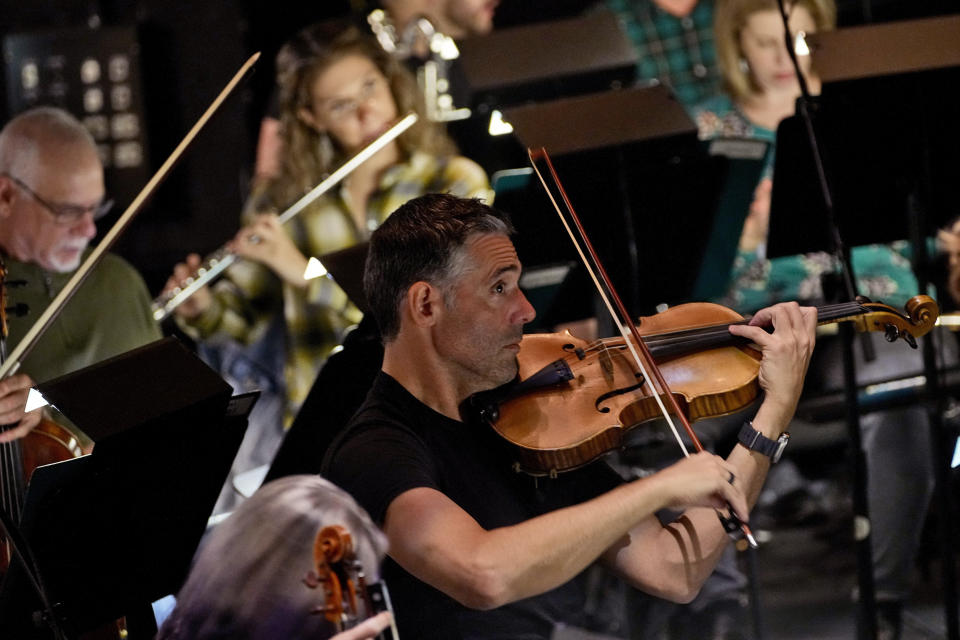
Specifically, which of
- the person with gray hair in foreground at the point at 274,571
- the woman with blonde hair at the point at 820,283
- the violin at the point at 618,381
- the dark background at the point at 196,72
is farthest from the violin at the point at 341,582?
the dark background at the point at 196,72

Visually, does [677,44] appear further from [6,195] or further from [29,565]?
[29,565]

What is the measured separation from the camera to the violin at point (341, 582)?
1283mm

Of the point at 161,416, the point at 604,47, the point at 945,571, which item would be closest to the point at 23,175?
the point at 161,416

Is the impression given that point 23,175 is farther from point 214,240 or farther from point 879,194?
point 879,194

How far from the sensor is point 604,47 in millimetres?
3971

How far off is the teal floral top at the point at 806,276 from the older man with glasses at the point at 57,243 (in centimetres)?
186

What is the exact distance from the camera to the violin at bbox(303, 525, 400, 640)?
1.28 m

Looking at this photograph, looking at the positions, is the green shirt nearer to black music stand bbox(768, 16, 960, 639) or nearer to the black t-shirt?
the black t-shirt

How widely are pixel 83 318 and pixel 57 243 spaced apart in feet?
0.66

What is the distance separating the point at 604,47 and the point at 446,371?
2.19 metres

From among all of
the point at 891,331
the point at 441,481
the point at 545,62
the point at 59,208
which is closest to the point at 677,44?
the point at 545,62

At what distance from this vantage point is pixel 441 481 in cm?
195

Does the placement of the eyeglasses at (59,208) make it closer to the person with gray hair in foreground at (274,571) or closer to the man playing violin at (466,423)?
the man playing violin at (466,423)

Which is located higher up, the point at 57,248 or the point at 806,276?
the point at 57,248
